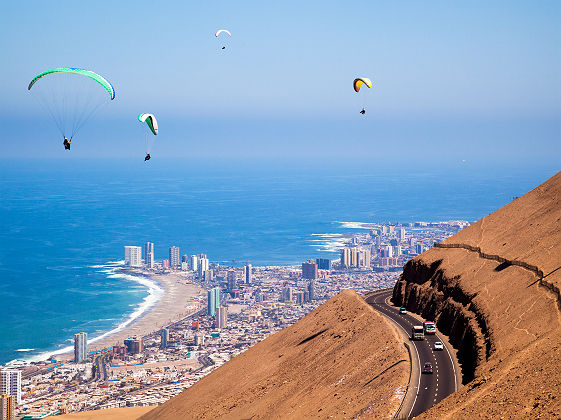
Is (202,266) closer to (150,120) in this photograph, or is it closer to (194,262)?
(194,262)

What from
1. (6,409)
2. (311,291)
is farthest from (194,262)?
(6,409)

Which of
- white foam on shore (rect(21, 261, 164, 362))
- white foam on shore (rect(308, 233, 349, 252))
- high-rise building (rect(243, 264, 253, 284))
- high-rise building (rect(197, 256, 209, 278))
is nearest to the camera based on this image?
white foam on shore (rect(21, 261, 164, 362))

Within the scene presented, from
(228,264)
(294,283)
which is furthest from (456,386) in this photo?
(228,264)

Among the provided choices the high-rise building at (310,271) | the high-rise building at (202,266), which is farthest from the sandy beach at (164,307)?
the high-rise building at (310,271)

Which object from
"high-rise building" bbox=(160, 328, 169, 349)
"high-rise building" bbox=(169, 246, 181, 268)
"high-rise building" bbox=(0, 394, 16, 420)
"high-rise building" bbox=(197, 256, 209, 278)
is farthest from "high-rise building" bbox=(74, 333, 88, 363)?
"high-rise building" bbox=(169, 246, 181, 268)

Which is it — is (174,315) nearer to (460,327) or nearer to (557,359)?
(460,327)

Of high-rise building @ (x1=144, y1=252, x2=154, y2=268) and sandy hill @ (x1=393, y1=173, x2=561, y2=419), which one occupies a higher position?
sandy hill @ (x1=393, y1=173, x2=561, y2=419)

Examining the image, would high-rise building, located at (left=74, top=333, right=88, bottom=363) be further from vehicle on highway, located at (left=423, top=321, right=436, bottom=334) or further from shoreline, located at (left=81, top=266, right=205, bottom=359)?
vehicle on highway, located at (left=423, top=321, right=436, bottom=334)
